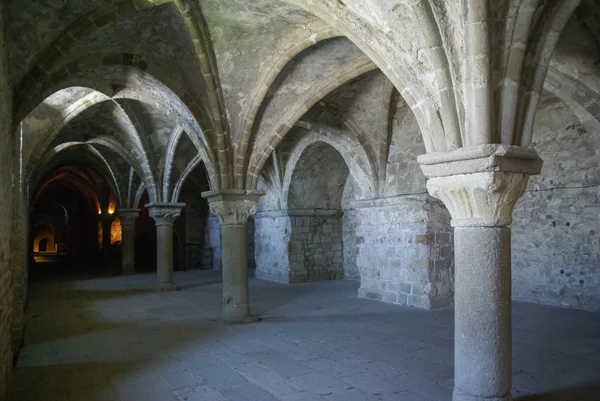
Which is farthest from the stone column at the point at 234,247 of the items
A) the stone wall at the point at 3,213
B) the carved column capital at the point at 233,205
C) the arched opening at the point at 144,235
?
the arched opening at the point at 144,235

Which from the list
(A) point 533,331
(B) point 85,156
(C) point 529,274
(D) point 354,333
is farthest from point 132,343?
(B) point 85,156

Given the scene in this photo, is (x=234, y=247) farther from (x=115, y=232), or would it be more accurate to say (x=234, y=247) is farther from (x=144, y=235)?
(x=115, y=232)

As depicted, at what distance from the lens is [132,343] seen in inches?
215

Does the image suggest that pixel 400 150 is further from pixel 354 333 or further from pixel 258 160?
pixel 354 333

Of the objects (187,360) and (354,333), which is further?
(354,333)

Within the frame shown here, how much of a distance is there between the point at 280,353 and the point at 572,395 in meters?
2.64

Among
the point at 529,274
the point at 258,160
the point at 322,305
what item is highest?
the point at 258,160

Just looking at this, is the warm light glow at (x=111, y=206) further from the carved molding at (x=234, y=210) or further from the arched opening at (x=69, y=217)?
the carved molding at (x=234, y=210)

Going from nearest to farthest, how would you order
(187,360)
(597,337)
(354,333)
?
(187,360) < (597,337) < (354,333)

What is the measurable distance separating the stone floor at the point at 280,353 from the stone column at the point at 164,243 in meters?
1.94

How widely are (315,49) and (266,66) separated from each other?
0.66 metres

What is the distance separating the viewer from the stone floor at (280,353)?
12.4 ft

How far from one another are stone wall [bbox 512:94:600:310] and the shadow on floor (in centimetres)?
382

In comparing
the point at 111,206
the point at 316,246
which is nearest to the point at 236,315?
the point at 316,246
